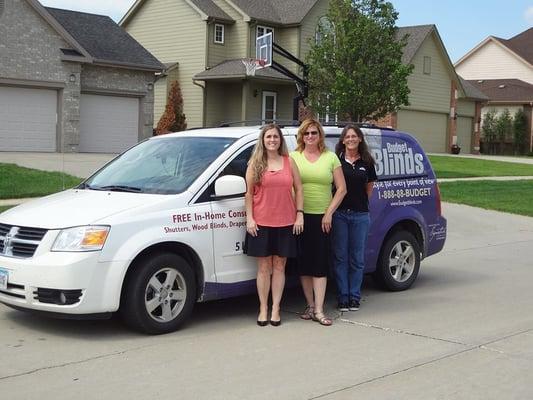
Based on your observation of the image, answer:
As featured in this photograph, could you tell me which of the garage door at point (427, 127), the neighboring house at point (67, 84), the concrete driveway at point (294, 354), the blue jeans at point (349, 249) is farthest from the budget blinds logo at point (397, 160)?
the garage door at point (427, 127)

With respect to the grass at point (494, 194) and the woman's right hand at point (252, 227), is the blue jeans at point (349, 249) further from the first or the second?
the grass at point (494, 194)

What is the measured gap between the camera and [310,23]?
113 feet


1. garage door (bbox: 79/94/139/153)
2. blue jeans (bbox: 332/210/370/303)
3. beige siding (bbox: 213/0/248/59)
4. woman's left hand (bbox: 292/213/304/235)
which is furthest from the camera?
beige siding (bbox: 213/0/248/59)

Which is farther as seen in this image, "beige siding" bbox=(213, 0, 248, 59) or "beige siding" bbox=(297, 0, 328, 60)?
"beige siding" bbox=(297, 0, 328, 60)

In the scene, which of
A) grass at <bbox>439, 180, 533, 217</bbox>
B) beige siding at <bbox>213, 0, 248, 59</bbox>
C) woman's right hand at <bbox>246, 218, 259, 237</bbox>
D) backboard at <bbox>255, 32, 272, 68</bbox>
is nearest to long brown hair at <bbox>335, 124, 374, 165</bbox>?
woman's right hand at <bbox>246, 218, 259, 237</bbox>

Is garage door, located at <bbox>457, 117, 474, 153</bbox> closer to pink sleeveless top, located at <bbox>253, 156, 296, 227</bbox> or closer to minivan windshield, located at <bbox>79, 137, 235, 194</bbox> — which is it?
minivan windshield, located at <bbox>79, 137, 235, 194</bbox>

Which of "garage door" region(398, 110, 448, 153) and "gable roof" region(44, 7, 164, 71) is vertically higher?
"gable roof" region(44, 7, 164, 71)

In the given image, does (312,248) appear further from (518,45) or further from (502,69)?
(518,45)

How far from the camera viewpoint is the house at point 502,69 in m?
49.3

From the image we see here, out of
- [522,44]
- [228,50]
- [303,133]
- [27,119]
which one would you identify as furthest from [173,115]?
[522,44]

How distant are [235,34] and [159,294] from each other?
28.9 metres

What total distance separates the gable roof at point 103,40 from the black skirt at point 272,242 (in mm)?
21524

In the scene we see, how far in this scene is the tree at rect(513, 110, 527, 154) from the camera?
47031 millimetres

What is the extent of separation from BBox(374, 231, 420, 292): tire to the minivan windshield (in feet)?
7.55
